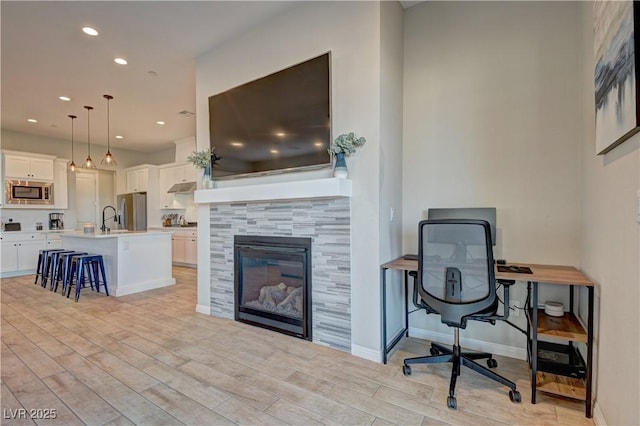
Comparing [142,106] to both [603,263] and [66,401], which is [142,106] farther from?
[603,263]

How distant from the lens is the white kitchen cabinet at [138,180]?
307 inches

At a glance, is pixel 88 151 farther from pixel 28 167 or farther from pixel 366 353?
pixel 366 353

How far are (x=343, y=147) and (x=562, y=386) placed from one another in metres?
2.19

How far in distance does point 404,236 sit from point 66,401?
281 cm

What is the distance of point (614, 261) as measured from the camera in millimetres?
1512

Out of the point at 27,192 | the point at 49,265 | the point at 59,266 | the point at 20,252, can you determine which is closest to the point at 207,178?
the point at 59,266

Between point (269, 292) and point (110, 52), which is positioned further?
point (110, 52)

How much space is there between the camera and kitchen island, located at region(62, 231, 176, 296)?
455cm

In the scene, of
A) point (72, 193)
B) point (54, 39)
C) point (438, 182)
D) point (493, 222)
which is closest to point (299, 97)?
point (438, 182)

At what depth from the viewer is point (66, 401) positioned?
1950mm

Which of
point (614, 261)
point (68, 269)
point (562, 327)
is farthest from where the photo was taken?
point (68, 269)

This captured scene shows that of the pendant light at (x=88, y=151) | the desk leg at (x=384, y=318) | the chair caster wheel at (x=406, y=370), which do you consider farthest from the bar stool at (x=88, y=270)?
the chair caster wheel at (x=406, y=370)

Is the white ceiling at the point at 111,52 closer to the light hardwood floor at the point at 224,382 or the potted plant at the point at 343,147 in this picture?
the potted plant at the point at 343,147

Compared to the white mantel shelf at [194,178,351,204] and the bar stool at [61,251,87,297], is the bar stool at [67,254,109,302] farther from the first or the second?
the white mantel shelf at [194,178,351,204]
